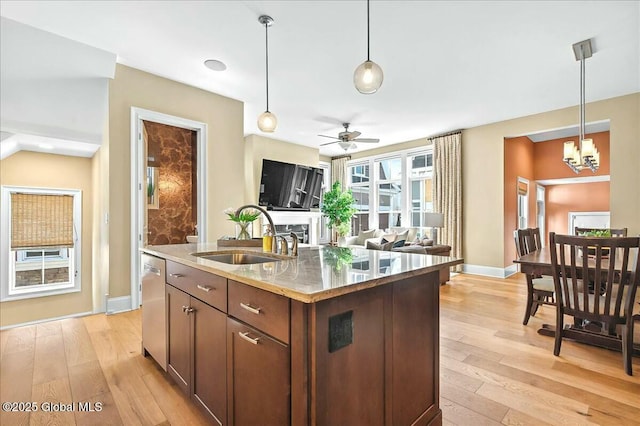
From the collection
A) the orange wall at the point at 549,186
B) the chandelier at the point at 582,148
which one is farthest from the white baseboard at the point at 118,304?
the orange wall at the point at 549,186

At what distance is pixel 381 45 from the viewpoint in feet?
10.4

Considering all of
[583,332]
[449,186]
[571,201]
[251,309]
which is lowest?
[583,332]

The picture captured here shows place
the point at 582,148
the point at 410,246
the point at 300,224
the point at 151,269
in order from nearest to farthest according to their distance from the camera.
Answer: the point at 151,269
the point at 582,148
the point at 410,246
the point at 300,224

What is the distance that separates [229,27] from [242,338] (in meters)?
2.85

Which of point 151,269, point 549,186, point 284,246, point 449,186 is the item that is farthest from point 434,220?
point 151,269

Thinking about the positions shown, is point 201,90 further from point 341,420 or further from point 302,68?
point 341,420

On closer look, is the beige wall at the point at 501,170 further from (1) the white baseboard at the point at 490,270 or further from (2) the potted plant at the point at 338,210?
(2) the potted plant at the point at 338,210

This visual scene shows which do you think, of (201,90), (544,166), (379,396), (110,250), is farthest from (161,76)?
(544,166)

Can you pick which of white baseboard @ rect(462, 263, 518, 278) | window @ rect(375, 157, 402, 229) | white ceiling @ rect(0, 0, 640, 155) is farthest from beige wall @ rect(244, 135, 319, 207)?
white baseboard @ rect(462, 263, 518, 278)

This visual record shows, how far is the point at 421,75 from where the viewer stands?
385 centimetres

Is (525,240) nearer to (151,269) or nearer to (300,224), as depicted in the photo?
(151,269)

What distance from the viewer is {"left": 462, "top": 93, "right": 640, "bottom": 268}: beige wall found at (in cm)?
434

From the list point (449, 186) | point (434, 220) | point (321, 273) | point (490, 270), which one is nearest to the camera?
point (321, 273)

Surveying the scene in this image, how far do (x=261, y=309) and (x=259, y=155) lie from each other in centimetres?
602
